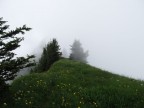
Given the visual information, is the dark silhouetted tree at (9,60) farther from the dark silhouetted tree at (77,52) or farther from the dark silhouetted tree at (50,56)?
the dark silhouetted tree at (77,52)

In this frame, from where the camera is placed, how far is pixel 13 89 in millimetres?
21297

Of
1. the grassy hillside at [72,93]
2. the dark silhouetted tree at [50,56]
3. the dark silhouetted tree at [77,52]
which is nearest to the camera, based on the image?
the grassy hillside at [72,93]

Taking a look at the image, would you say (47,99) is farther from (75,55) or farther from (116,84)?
(75,55)

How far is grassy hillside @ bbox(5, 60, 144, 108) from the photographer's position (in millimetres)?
18000

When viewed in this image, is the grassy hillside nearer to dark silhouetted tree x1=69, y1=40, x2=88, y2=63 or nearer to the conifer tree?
the conifer tree

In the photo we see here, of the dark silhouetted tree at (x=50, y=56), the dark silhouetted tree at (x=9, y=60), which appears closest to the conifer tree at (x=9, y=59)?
the dark silhouetted tree at (x=9, y=60)

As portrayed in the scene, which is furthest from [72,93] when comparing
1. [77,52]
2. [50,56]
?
[77,52]

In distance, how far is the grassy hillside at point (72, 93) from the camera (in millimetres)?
18000

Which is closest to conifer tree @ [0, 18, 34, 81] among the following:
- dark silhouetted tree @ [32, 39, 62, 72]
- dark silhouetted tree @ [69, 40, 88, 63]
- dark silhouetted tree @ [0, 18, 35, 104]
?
dark silhouetted tree @ [0, 18, 35, 104]

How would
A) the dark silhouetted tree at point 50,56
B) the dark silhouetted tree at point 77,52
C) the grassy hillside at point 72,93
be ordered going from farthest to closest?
1. the dark silhouetted tree at point 77,52
2. the dark silhouetted tree at point 50,56
3. the grassy hillside at point 72,93

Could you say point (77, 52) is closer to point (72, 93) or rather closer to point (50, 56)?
point (50, 56)

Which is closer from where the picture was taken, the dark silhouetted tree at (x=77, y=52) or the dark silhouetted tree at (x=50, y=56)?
the dark silhouetted tree at (x=50, y=56)

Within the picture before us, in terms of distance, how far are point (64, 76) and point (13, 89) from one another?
4.74 metres

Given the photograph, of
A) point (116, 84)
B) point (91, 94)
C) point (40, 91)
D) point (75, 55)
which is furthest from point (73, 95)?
point (75, 55)
